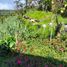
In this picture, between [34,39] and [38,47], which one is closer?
[38,47]

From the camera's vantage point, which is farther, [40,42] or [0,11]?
[0,11]

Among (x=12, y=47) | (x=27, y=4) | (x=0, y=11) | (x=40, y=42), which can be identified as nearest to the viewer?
(x=12, y=47)

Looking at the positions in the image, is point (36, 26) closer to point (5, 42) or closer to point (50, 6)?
point (5, 42)

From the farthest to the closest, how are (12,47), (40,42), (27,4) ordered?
(27,4) < (40,42) < (12,47)

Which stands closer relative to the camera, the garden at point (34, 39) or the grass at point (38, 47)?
the grass at point (38, 47)

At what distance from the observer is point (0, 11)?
17719mm

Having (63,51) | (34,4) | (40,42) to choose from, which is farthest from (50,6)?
(63,51)

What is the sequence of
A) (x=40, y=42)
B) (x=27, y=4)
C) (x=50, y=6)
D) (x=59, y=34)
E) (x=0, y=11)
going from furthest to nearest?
(x=27, y=4) < (x=0, y=11) < (x=50, y=6) < (x=59, y=34) < (x=40, y=42)

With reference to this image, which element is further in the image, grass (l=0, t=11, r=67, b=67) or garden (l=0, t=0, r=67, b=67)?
garden (l=0, t=0, r=67, b=67)

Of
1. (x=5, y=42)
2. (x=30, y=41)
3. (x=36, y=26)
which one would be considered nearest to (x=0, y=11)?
(x=36, y=26)

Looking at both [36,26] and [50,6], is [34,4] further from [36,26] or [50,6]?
[36,26]

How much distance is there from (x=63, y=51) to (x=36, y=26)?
2.67 m

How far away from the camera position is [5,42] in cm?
883

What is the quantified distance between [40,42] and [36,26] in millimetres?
1381
